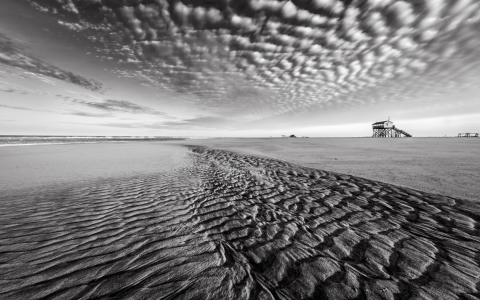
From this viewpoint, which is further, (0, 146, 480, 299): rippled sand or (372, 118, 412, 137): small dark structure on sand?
(372, 118, 412, 137): small dark structure on sand

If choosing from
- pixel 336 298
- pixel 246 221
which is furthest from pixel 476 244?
pixel 246 221

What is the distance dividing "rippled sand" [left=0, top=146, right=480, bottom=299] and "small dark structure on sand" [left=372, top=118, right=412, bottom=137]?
109 m

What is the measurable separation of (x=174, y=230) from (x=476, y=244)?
6.23 metres

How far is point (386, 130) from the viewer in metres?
91.1

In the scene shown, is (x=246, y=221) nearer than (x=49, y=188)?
Yes

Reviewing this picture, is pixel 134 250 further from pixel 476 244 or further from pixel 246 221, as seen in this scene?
pixel 476 244

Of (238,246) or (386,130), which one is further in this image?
(386,130)

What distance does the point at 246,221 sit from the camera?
4.62 metres

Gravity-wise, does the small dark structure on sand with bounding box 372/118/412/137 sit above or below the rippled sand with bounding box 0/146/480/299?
above

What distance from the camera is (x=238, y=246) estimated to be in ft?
11.6

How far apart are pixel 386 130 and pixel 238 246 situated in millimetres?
115542

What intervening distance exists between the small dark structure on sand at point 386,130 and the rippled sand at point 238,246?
108606mm

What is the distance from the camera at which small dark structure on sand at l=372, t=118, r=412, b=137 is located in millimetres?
90000

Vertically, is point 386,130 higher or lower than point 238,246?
higher
